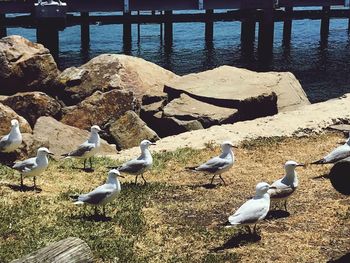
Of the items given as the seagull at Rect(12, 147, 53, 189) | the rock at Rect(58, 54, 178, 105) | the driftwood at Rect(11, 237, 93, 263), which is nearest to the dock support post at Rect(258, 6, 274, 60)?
the rock at Rect(58, 54, 178, 105)

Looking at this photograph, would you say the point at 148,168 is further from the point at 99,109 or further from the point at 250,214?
the point at 99,109

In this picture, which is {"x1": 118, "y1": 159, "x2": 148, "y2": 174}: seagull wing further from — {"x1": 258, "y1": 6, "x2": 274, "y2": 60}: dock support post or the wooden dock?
{"x1": 258, "y1": 6, "x2": 274, "y2": 60}: dock support post

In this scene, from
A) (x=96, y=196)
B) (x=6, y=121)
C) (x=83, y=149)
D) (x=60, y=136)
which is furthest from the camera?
(x=60, y=136)

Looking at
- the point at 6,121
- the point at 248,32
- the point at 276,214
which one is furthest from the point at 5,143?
the point at 248,32

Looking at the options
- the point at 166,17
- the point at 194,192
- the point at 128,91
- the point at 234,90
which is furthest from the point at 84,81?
the point at 166,17

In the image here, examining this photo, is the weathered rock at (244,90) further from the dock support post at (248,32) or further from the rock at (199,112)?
the dock support post at (248,32)

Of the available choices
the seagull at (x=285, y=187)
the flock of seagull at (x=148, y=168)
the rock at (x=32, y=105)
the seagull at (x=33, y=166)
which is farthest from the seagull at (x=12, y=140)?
the seagull at (x=285, y=187)
